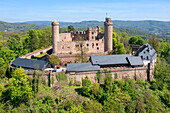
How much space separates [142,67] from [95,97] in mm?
12502

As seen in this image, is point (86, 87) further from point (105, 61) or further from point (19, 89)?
point (19, 89)

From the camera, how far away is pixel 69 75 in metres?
32.0

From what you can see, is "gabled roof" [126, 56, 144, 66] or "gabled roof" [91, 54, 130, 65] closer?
"gabled roof" [126, 56, 144, 66]

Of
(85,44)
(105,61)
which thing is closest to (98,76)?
(105,61)

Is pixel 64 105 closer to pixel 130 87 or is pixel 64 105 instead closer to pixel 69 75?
pixel 69 75

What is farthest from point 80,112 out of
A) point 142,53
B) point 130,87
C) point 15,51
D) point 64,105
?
point 15,51

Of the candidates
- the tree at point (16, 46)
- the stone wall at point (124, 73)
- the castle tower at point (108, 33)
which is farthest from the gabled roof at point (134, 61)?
the tree at point (16, 46)

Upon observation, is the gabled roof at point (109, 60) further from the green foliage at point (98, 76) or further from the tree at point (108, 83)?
the tree at point (108, 83)

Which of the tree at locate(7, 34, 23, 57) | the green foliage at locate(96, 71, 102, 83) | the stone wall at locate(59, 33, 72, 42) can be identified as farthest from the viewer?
the stone wall at locate(59, 33, 72, 42)

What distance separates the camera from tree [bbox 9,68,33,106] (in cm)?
2692

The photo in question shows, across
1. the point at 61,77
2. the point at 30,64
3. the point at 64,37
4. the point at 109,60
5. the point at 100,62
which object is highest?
the point at 64,37

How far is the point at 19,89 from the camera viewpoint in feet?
89.2

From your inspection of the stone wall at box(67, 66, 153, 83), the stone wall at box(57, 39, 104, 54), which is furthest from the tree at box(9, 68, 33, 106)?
the stone wall at box(57, 39, 104, 54)

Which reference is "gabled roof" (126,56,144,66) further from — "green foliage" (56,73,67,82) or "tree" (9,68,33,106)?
"tree" (9,68,33,106)
